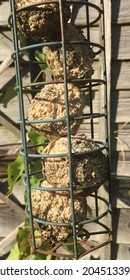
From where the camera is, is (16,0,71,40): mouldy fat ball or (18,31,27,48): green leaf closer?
(16,0,71,40): mouldy fat ball

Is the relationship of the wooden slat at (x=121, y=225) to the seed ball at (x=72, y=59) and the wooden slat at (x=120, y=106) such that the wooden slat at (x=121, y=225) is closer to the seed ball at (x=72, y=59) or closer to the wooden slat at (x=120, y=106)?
the wooden slat at (x=120, y=106)

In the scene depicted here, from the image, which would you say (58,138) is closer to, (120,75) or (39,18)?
(39,18)

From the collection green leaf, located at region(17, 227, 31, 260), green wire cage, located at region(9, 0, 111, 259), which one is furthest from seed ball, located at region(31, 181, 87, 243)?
green leaf, located at region(17, 227, 31, 260)

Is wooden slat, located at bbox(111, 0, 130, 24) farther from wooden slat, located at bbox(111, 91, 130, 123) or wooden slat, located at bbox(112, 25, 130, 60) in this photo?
wooden slat, located at bbox(111, 91, 130, 123)

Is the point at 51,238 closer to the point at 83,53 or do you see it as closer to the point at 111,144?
the point at 83,53

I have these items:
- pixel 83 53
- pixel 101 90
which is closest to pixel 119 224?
pixel 101 90
